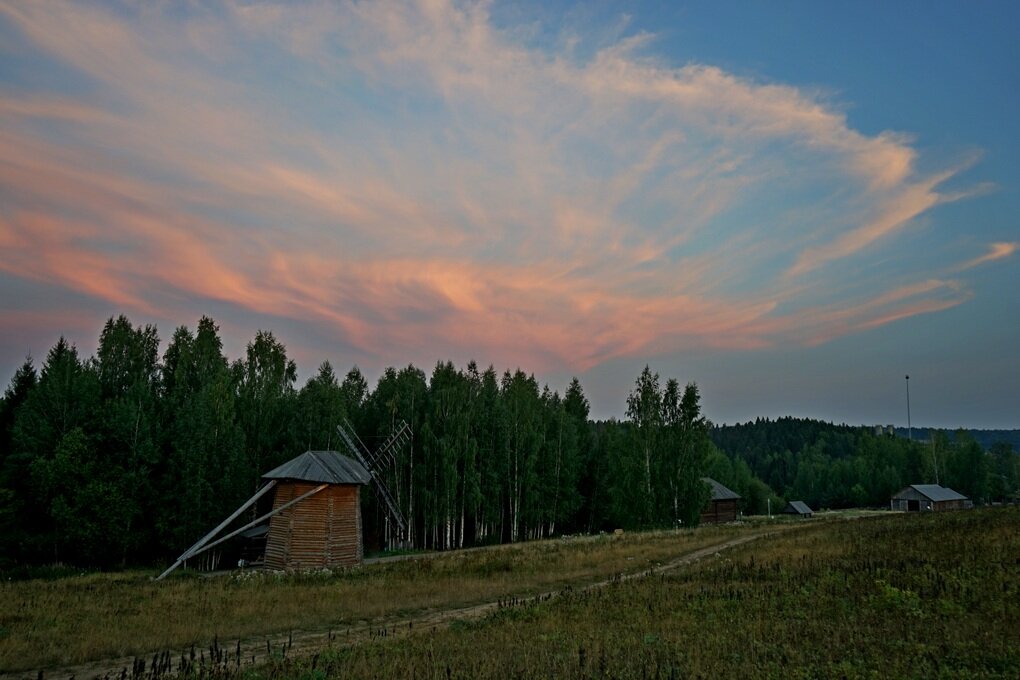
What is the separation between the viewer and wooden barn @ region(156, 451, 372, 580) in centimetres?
3469

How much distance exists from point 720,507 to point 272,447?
2130 inches

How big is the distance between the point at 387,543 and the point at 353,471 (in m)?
16.5

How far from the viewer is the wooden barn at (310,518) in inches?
1366

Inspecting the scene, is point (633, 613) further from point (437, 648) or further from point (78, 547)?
point (78, 547)

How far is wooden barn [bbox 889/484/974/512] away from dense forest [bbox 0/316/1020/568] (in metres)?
47.9

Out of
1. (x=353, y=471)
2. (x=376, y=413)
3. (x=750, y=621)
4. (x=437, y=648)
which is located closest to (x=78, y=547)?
(x=353, y=471)

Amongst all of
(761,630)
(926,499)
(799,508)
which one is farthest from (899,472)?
(761,630)

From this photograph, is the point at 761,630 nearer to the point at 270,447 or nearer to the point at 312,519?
the point at 312,519

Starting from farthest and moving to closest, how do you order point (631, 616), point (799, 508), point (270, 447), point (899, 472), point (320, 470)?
point (899, 472), point (799, 508), point (270, 447), point (320, 470), point (631, 616)

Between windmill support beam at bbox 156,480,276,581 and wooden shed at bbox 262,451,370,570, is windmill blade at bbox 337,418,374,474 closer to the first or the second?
wooden shed at bbox 262,451,370,570

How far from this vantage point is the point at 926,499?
286 ft

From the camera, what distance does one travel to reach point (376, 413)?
5828 cm

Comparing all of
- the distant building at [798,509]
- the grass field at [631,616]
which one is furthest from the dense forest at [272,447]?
the distant building at [798,509]

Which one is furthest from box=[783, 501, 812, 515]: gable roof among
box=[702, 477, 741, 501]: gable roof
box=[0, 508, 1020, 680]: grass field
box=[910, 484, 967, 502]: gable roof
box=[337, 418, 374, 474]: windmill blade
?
box=[0, 508, 1020, 680]: grass field
